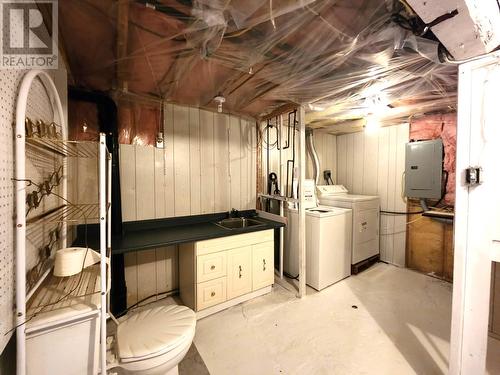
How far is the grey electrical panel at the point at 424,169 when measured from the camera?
267 centimetres

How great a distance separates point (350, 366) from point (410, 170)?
7.98 feet

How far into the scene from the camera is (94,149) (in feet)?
6.24

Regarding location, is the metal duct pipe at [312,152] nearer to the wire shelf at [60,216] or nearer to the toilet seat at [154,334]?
the toilet seat at [154,334]

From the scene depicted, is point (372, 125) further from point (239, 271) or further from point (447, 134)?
point (239, 271)

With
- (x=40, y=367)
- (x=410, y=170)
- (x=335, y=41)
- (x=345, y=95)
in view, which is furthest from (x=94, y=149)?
(x=410, y=170)

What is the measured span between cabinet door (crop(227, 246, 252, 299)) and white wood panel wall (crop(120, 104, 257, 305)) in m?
0.66

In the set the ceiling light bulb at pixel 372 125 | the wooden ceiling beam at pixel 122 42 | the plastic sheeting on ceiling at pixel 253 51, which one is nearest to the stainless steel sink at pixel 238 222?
the plastic sheeting on ceiling at pixel 253 51

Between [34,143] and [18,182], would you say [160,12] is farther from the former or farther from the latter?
[18,182]

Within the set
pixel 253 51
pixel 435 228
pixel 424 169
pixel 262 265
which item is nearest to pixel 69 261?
pixel 253 51

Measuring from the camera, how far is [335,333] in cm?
184

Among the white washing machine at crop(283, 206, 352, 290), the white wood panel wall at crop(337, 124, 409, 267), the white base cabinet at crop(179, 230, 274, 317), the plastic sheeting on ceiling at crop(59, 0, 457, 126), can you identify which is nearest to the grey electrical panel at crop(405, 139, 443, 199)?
the white wood panel wall at crop(337, 124, 409, 267)

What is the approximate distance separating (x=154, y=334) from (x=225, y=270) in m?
0.93

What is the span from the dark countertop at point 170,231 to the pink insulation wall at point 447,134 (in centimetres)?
214

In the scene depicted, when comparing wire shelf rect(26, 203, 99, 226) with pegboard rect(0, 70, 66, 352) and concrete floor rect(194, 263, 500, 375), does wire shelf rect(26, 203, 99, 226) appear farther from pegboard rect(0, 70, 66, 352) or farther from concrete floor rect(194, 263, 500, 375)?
concrete floor rect(194, 263, 500, 375)
